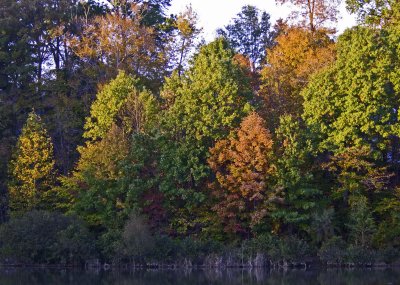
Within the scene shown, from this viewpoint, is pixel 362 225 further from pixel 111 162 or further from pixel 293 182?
pixel 111 162

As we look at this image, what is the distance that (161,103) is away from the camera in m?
43.4

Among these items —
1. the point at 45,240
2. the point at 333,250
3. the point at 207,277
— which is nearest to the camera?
the point at 207,277

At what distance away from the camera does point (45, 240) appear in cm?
3759

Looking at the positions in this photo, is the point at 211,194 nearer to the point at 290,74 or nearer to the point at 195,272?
the point at 195,272

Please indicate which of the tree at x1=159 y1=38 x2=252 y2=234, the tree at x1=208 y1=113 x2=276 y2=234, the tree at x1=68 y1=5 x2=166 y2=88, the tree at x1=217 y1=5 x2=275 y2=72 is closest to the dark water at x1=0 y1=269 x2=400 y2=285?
the tree at x1=208 y1=113 x2=276 y2=234

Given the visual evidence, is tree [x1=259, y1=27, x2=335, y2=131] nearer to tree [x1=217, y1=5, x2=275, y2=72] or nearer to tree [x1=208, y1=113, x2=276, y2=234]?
tree [x1=208, y1=113, x2=276, y2=234]

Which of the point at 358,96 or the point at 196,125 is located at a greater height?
the point at 358,96

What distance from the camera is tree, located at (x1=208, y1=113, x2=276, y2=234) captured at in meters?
37.0

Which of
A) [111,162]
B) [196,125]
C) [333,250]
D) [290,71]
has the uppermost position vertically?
[290,71]

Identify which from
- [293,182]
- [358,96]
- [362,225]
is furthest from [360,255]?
[358,96]

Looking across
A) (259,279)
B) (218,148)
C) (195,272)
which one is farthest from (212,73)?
(259,279)

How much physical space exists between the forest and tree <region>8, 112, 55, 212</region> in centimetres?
10

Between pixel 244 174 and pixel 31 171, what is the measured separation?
13.8 metres

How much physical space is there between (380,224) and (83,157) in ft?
56.5
